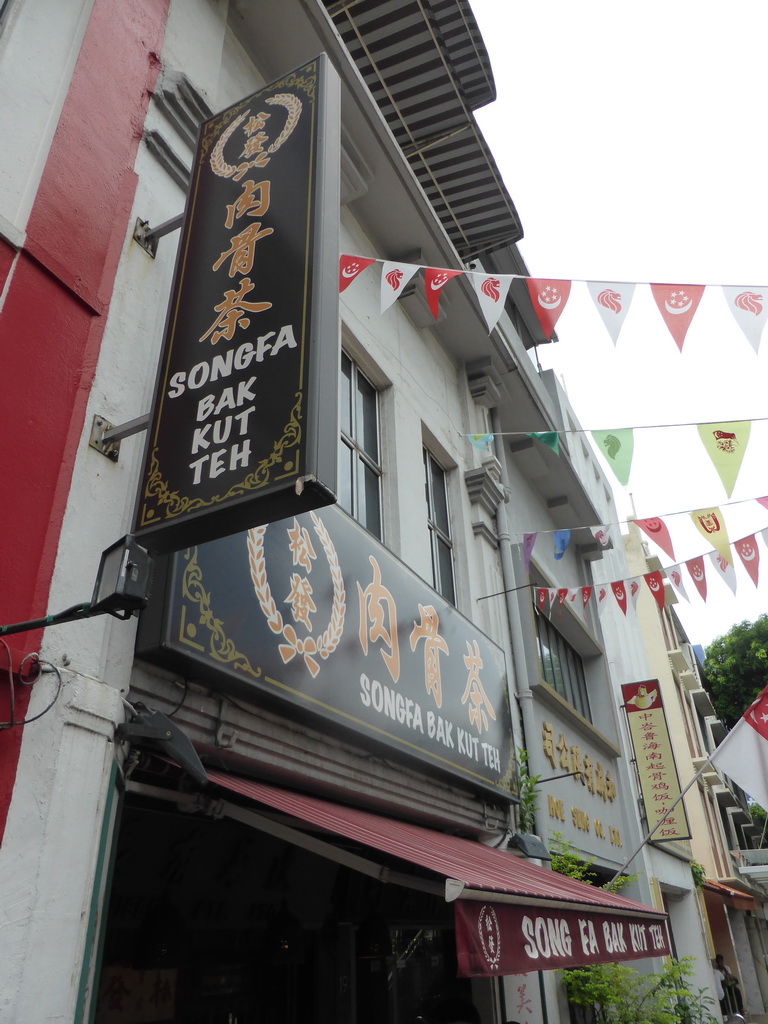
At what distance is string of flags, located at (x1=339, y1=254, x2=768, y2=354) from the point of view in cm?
630

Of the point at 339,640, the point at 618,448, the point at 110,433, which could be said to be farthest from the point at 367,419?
the point at 110,433

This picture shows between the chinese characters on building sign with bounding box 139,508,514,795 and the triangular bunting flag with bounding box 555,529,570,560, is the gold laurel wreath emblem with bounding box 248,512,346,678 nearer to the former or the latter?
the chinese characters on building sign with bounding box 139,508,514,795

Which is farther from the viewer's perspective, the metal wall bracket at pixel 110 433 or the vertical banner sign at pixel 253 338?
the metal wall bracket at pixel 110 433

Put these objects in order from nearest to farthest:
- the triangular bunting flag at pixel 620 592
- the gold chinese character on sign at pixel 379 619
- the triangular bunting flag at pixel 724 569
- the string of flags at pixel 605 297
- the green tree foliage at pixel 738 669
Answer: the gold chinese character on sign at pixel 379 619
the string of flags at pixel 605 297
the triangular bunting flag at pixel 724 569
the triangular bunting flag at pixel 620 592
the green tree foliage at pixel 738 669

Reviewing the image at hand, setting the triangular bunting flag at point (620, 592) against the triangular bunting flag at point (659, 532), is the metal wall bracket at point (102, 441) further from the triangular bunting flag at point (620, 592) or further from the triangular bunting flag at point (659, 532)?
the triangular bunting flag at point (620, 592)

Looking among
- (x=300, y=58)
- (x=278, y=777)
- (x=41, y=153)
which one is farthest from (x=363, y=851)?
(x=300, y=58)

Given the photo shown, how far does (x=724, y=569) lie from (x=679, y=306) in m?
4.16

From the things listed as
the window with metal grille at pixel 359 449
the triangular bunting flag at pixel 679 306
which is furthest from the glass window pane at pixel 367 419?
the triangular bunting flag at pixel 679 306

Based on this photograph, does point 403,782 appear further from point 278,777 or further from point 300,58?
point 300,58

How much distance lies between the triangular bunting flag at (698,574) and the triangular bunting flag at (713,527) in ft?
1.72

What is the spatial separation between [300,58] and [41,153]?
11.8ft

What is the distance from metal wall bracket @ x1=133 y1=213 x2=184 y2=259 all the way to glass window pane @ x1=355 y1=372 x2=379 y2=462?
282 centimetres

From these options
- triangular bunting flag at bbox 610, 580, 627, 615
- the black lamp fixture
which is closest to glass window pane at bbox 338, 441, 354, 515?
the black lamp fixture

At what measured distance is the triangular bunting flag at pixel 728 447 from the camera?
7.42 metres
